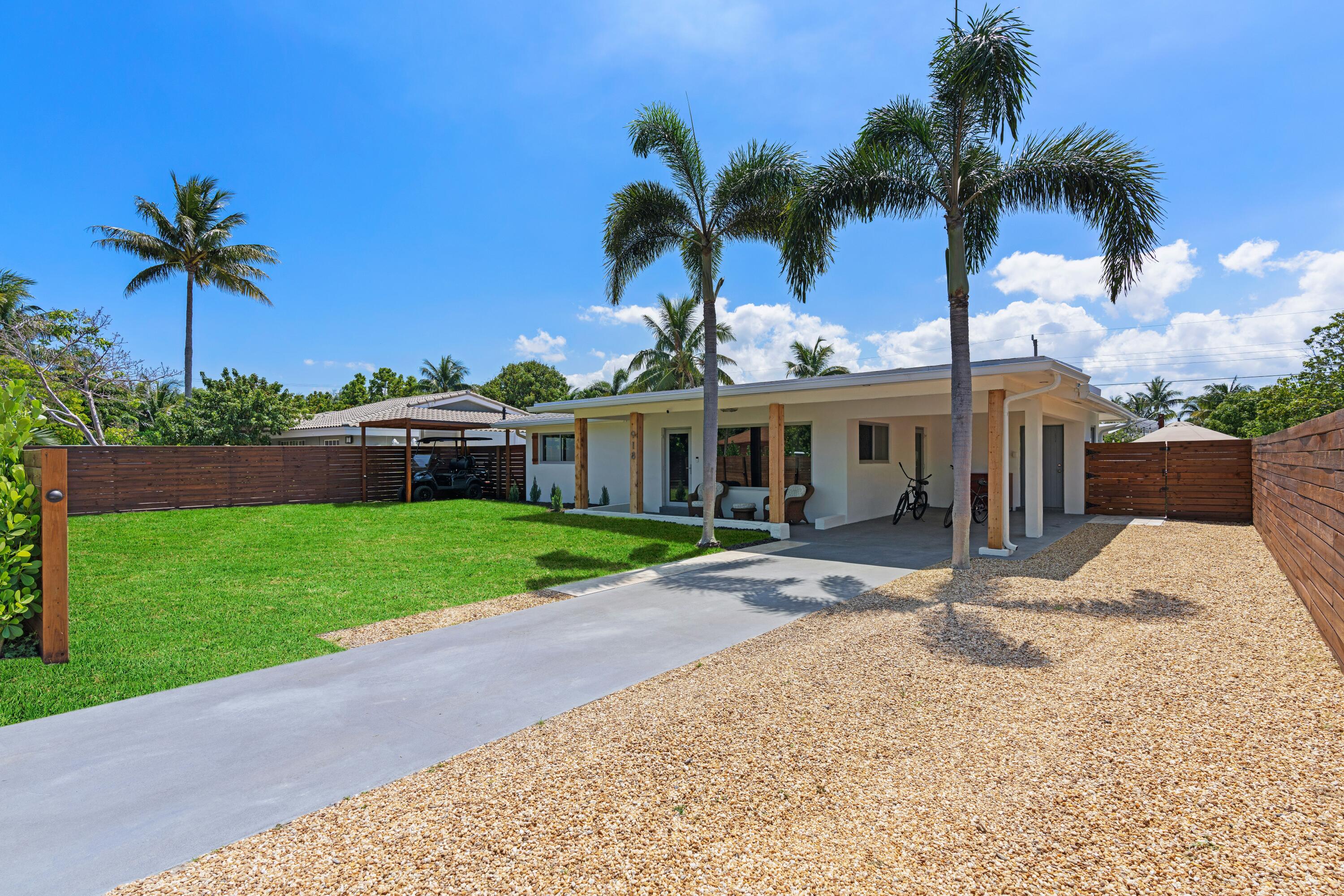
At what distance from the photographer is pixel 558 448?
18.7 meters

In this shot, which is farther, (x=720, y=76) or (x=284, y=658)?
(x=720, y=76)

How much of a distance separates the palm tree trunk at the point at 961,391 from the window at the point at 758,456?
5.25m

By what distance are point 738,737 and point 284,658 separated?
11.9 feet

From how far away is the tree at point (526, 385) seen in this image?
42.5 metres

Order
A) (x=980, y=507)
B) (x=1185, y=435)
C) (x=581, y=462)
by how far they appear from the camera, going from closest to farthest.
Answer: (x=980, y=507) → (x=581, y=462) → (x=1185, y=435)

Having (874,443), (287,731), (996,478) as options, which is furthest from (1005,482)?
(287,731)

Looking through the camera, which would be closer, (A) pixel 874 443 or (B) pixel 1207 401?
(A) pixel 874 443

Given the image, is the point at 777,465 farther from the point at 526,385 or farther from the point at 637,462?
the point at 526,385

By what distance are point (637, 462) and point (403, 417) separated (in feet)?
34.5

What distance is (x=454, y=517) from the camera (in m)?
14.0

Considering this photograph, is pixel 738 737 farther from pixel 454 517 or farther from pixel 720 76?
pixel 454 517

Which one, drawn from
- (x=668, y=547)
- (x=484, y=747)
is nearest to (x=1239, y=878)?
(x=484, y=747)

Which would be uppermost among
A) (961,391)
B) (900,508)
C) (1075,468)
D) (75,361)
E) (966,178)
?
(966,178)

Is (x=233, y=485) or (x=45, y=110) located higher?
(x=45, y=110)
